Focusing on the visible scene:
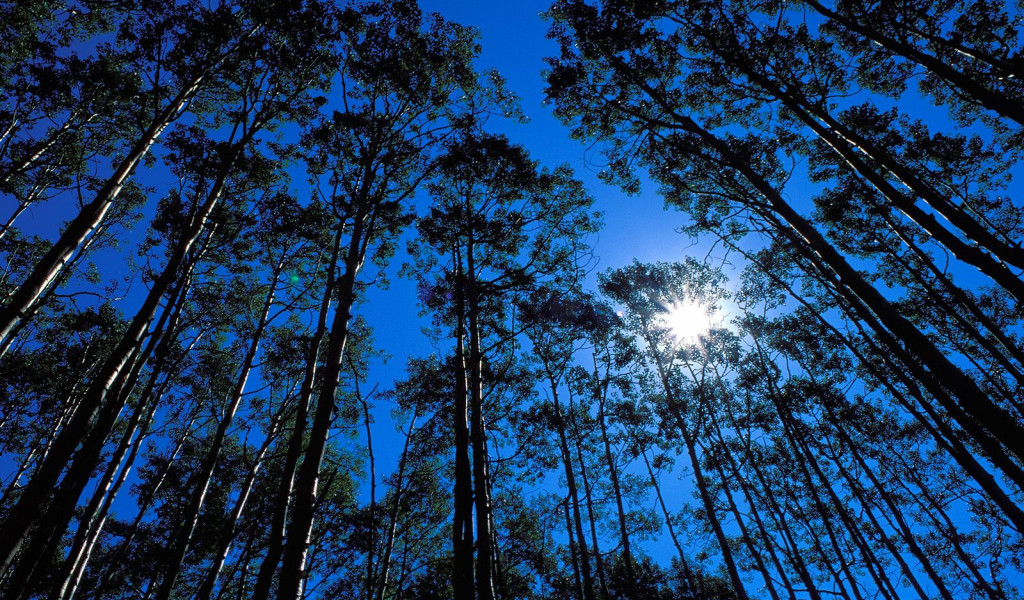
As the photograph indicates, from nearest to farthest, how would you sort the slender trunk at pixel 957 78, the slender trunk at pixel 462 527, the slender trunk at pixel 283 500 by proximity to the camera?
the slender trunk at pixel 283 500 < the slender trunk at pixel 462 527 < the slender trunk at pixel 957 78

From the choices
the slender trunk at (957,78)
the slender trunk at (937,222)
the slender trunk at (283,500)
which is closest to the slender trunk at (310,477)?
the slender trunk at (283,500)

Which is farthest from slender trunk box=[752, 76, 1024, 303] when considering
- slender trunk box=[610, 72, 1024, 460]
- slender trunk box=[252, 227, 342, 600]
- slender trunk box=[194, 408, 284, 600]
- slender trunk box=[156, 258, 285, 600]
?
slender trunk box=[156, 258, 285, 600]

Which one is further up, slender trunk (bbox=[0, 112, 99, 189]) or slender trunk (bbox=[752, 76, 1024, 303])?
slender trunk (bbox=[0, 112, 99, 189])

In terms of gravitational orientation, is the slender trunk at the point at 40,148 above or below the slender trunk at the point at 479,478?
above

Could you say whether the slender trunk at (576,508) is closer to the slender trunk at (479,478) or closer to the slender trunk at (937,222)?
the slender trunk at (479,478)

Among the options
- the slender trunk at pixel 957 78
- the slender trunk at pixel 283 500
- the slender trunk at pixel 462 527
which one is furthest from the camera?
the slender trunk at pixel 957 78

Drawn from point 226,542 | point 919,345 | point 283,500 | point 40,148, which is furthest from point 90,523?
point 919,345

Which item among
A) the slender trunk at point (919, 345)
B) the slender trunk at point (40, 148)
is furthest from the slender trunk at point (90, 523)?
the slender trunk at point (919, 345)

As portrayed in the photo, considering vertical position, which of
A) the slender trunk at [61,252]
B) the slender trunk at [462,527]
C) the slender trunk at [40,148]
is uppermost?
the slender trunk at [40,148]

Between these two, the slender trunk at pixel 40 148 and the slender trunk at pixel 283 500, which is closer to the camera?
the slender trunk at pixel 283 500

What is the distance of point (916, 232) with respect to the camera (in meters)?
12.1

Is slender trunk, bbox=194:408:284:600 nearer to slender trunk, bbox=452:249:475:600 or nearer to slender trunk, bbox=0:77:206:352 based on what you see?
slender trunk, bbox=452:249:475:600

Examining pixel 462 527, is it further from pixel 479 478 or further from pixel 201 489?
pixel 201 489

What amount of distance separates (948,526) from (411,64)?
929 inches
